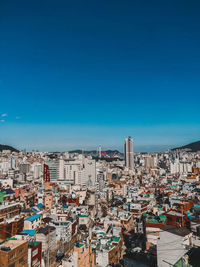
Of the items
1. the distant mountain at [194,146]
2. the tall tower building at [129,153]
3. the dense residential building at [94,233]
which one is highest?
the distant mountain at [194,146]

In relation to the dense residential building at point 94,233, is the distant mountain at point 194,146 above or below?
above

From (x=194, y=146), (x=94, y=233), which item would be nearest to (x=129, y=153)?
(x=94, y=233)

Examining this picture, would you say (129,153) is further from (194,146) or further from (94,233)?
(194,146)

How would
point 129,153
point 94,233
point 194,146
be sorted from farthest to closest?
point 194,146 → point 129,153 → point 94,233

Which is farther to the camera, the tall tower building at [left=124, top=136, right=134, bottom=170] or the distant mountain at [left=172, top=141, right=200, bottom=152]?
the distant mountain at [left=172, top=141, right=200, bottom=152]

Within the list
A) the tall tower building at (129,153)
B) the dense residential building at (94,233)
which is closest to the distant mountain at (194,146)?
A: the tall tower building at (129,153)

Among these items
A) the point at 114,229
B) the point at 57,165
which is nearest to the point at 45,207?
the point at 114,229

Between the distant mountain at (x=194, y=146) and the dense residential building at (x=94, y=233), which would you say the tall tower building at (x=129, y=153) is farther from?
the distant mountain at (x=194, y=146)

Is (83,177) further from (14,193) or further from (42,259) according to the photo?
(42,259)

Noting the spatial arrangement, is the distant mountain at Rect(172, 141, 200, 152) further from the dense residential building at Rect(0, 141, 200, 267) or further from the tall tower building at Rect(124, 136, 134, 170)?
the dense residential building at Rect(0, 141, 200, 267)

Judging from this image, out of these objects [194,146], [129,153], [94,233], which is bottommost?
[94,233]

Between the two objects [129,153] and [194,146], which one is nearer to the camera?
[129,153]

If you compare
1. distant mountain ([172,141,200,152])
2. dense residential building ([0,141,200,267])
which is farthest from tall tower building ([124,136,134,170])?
distant mountain ([172,141,200,152])
